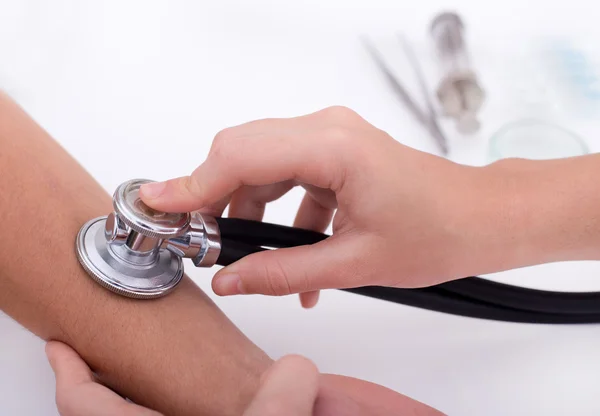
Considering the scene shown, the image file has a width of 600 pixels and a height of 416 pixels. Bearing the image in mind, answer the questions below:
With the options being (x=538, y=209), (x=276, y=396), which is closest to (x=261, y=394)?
(x=276, y=396)

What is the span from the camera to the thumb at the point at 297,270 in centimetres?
69

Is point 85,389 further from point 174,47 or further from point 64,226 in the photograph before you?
point 174,47

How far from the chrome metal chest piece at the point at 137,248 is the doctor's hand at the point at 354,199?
0.09 ft

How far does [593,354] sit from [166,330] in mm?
611

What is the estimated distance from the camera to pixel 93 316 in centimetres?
71

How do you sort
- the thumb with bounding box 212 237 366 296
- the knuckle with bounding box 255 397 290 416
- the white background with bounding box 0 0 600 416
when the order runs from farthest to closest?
the white background with bounding box 0 0 600 416, the thumb with bounding box 212 237 366 296, the knuckle with bounding box 255 397 290 416

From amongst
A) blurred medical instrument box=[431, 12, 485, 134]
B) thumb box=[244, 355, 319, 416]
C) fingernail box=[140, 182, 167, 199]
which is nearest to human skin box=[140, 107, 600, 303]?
fingernail box=[140, 182, 167, 199]

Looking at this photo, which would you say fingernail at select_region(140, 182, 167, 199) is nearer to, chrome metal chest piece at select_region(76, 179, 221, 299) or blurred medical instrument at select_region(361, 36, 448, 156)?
chrome metal chest piece at select_region(76, 179, 221, 299)

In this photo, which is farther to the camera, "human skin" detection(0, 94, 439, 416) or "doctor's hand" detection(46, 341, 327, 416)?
"human skin" detection(0, 94, 439, 416)

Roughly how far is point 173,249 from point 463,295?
0.40 m

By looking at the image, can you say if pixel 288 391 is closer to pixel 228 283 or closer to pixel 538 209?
pixel 228 283

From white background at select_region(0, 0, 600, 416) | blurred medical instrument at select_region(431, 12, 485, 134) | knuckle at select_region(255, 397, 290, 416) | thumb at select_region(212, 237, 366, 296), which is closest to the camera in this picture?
knuckle at select_region(255, 397, 290, 416)

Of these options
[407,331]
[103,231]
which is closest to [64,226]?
[103,231]

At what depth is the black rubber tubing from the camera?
770 millimetres
